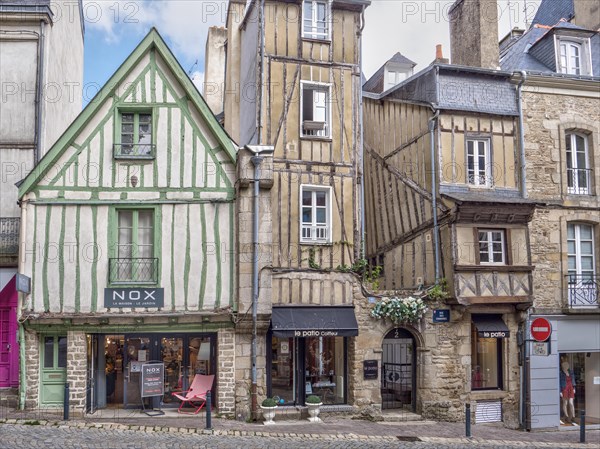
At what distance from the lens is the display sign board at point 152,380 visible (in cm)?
1236

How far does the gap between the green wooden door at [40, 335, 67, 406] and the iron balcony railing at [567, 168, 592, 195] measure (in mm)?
11427

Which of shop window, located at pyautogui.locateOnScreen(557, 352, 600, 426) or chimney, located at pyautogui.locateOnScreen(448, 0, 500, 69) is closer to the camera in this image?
shop window, located at pyautogui.locateOnScreen(557, 352, 600, 426)

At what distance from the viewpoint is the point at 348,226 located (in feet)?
45.7

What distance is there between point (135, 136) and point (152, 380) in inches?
183

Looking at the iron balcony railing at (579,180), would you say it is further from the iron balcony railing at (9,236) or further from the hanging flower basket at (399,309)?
the iron balcony railing at (9,236)

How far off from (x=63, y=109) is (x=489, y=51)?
10.3 meters

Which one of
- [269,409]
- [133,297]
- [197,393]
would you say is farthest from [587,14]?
[197,393]

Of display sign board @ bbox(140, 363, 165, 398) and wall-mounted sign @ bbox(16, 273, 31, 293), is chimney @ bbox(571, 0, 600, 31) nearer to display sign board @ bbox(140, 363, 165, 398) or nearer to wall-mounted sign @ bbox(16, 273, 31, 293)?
display sign board @ bbox(140, 363, 165, 398)

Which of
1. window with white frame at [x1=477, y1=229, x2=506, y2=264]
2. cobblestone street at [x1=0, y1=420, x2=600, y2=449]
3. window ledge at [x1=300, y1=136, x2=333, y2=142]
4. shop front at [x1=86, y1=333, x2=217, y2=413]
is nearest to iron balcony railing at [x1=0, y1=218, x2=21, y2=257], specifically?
shop front at [x1=86, y1=333, x2=217, y2=413]

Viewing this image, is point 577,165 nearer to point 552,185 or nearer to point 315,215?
point 552,185

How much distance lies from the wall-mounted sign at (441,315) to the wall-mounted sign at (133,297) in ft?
18.2

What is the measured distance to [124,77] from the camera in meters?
13.0

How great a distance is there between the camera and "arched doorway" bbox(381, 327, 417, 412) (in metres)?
14.3

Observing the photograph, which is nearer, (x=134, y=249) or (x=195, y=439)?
(x=195, y=439)
